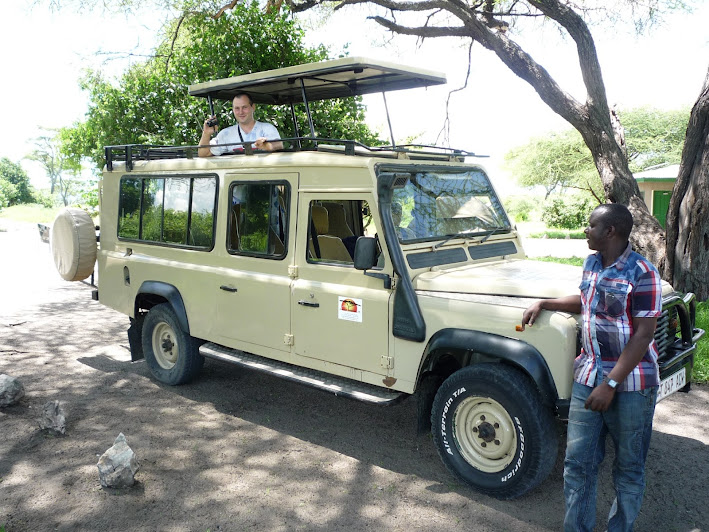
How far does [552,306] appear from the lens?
3.79 m

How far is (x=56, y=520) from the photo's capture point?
13.0 ft

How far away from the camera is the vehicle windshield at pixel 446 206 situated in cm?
486

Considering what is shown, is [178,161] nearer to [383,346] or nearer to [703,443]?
[383,346]

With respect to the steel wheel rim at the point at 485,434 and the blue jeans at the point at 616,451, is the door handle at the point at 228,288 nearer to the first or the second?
the steel wheel rim at the point at 485,434

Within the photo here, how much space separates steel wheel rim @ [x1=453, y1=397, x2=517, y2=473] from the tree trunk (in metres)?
6.41

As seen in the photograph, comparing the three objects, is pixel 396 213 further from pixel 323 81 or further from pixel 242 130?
pixel 242 130

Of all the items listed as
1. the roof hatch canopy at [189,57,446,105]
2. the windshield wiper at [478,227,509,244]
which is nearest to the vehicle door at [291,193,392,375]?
the windshield wiper at [478,227,509,244]

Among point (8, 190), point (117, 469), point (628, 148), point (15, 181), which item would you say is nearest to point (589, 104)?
point (117, 469)

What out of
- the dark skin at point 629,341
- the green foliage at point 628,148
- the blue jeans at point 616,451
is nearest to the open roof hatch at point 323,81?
the dark skin at point 629,341

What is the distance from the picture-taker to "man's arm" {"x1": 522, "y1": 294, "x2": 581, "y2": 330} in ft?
12.3

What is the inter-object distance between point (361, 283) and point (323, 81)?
2.31m

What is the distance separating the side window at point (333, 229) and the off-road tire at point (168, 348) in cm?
196

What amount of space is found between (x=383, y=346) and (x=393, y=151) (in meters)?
1.61

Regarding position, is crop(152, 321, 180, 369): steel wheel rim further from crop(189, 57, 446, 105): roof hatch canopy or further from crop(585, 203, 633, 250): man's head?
crop(585, 203, 633, 250): man's head
